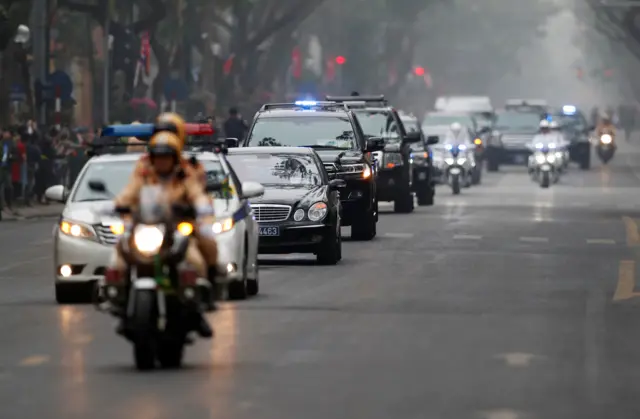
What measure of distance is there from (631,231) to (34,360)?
67.9ft

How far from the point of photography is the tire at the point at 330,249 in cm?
2478

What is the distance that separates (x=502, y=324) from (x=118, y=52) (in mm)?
40148

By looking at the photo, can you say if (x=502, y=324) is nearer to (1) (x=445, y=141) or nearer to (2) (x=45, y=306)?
(2) (x=45, y=306)

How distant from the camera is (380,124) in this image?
1506 inches

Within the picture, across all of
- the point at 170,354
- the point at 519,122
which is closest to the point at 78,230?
the point at 170,354

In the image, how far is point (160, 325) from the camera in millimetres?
13680

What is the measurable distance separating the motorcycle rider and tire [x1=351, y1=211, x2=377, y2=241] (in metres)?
16.6

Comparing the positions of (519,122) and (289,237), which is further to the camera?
(519,122)

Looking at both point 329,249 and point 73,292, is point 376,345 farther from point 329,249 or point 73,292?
point 329,249

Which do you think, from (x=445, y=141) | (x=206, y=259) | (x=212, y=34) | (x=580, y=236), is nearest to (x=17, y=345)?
(x=206, y=259)

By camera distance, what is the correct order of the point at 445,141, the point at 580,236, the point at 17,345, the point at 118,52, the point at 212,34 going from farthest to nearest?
the point at 212,34 < the point at 118,52 < the point at 445,141 < the point at 580,236 < the point at 17,345

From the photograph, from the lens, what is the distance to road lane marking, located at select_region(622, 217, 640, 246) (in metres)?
31.3

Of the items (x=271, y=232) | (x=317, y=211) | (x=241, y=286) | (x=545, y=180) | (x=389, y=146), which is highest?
(x=389, y=146)

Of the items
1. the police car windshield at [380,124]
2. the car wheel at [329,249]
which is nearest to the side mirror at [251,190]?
the car wheel at [329,249]
